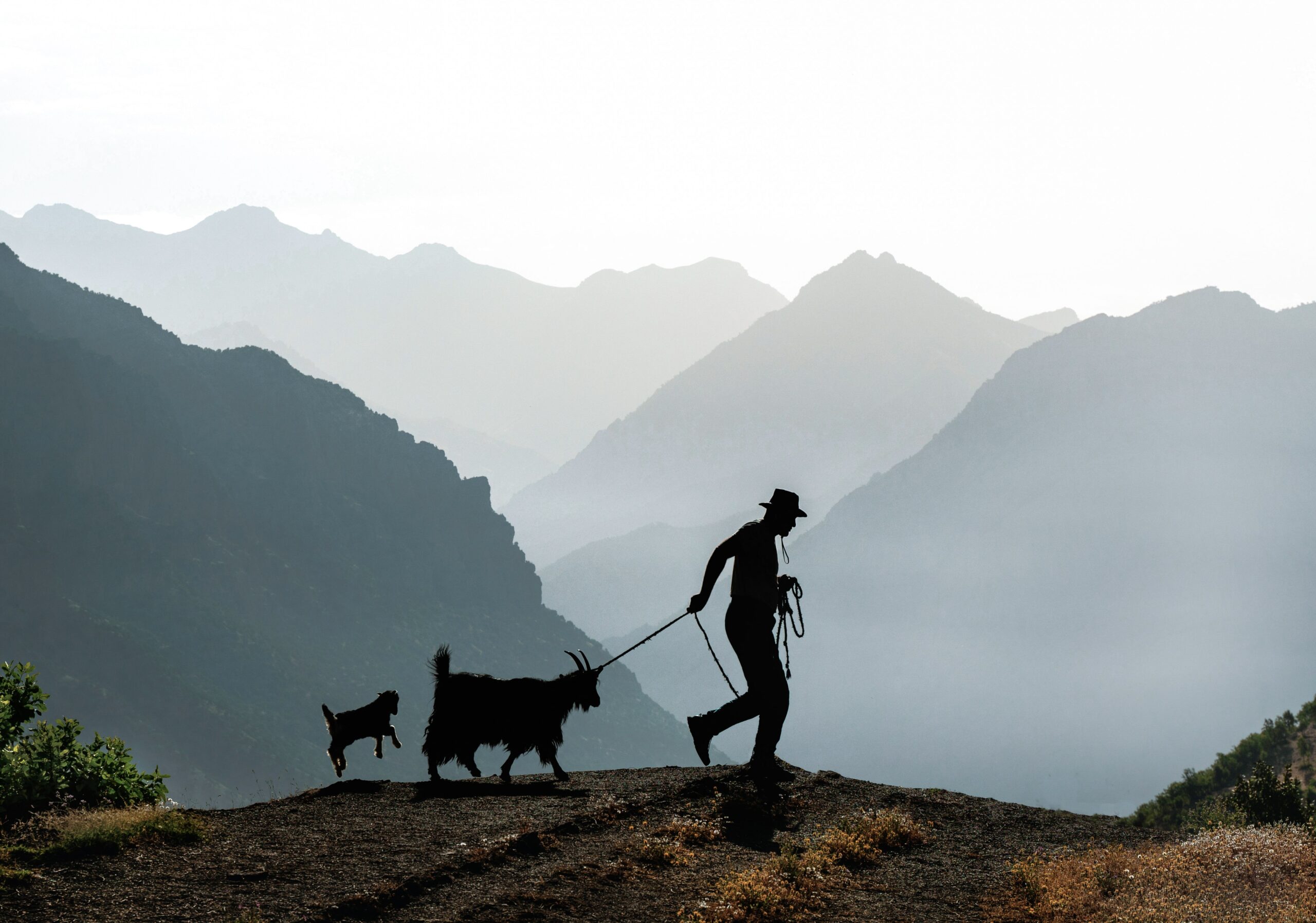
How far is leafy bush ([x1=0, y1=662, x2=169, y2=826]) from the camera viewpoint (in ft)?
36.1

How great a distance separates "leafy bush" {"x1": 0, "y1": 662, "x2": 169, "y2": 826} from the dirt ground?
1124 mm

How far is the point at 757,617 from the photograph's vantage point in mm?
13883

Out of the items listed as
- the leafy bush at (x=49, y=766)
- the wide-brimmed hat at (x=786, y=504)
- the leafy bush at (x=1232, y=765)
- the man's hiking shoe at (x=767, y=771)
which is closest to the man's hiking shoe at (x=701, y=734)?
the man's hiking shoe at (x=767, y=771)

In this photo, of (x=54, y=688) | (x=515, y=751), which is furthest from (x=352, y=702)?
(x=515, y=751)

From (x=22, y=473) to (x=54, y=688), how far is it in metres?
47.6

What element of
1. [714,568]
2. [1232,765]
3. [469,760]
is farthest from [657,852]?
[1232,765]

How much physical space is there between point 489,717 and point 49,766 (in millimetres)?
5389

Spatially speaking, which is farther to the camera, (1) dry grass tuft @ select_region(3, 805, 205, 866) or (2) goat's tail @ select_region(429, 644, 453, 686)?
(2) goat's tail @ select_region(429, 644, 453, 686)

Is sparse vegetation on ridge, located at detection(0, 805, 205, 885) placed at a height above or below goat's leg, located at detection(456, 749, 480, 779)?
below

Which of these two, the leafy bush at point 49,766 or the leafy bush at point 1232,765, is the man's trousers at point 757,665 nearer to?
the leafy bush at point 49,766

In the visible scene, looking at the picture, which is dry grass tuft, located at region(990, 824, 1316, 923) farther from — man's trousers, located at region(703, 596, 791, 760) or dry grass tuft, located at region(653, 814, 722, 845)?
man's trousers, located at region(703, 596, 791, 760)

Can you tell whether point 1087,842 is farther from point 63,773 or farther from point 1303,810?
point 63,773

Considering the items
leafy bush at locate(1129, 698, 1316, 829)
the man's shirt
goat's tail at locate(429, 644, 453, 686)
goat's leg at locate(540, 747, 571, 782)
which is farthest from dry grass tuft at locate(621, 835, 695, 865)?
leafy bush at locate(1129, 698, 1316, 829)

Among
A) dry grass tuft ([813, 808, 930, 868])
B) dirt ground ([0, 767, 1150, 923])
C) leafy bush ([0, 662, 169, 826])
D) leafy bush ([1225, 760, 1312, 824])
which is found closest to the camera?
dirt ground ([0, 767, 1150, 923])
